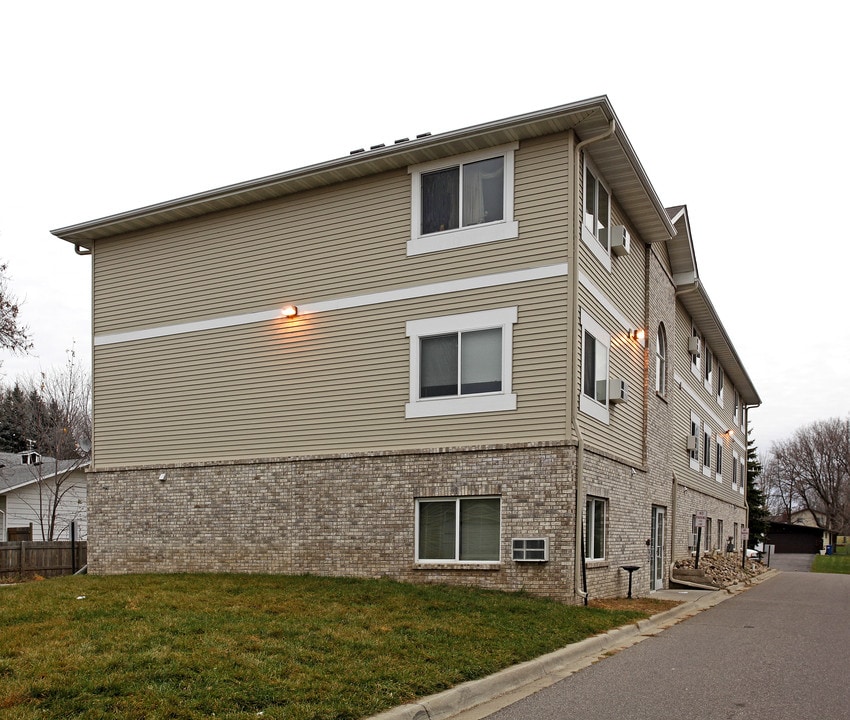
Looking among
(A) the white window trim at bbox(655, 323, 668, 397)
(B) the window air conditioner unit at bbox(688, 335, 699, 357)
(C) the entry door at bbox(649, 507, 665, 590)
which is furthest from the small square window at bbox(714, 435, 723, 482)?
(C) the entry door at bbox(649, 507, 665, 590)

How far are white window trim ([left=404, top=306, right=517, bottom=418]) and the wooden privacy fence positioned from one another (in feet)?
37.4

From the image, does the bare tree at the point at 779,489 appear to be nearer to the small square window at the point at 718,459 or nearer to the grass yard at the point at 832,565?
the grass yard at the point at 832,565

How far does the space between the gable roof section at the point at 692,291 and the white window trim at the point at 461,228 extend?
7504mm

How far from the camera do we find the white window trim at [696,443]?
87.8ft

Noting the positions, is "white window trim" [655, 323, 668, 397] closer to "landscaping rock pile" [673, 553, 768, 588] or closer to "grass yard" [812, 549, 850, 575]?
"landscaping rock pile" [673, 553, 768, 588]

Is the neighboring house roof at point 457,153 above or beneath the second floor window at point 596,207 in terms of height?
above

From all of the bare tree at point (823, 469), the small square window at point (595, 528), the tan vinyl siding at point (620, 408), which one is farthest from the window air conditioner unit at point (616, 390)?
the bare tree at point (823, 469)

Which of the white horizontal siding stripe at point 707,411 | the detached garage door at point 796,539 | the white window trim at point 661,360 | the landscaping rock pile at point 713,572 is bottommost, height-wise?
the detached garage door at point 796,539

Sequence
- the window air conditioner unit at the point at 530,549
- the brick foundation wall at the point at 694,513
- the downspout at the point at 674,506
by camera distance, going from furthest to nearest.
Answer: the brick foundation wall at the point at 694,513 < the downspout at the point at 674,506 < the window air conditioner unit at the point at 530,549

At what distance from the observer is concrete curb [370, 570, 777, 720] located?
285 inches

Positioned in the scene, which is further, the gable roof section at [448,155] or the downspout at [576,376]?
the gable roof section at [448,155]

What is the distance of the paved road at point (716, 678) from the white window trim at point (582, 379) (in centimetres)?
386

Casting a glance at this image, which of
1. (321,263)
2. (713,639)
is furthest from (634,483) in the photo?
(321,263)

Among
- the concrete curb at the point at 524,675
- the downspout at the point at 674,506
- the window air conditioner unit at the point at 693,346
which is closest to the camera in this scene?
the concrete curb at the point at 524,675
